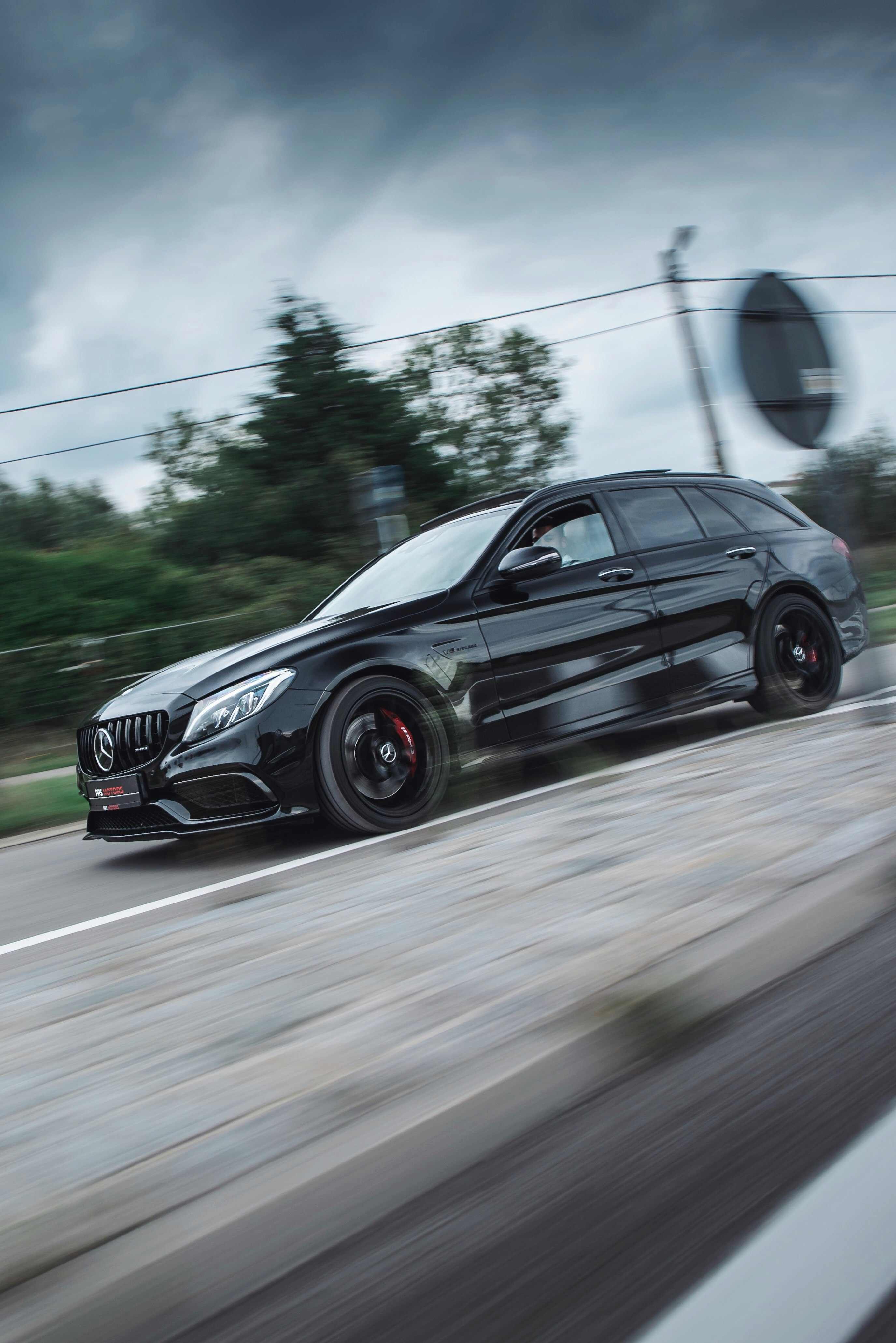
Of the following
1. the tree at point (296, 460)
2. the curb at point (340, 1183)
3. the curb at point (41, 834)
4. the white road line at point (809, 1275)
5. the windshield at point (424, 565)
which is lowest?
the white road line at point (809, 1275)

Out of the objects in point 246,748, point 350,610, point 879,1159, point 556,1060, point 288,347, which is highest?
point 288,347

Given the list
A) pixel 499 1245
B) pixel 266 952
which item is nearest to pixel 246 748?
pixel 266 952

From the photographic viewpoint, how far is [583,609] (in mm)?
6293

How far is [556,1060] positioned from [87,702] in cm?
1315

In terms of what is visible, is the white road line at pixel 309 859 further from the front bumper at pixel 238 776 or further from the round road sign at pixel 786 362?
the round road sign at pixel 786 362

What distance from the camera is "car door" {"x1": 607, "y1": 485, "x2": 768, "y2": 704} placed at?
6.67m

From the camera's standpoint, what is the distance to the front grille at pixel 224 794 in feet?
17.0

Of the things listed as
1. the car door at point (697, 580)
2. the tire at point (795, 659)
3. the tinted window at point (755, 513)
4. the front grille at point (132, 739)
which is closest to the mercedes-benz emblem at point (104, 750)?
the front grille at point (132, 739)

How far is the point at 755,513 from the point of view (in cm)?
755

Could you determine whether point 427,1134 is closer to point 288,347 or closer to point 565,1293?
point 565,1293

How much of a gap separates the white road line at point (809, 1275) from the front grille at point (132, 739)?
13.4 feet

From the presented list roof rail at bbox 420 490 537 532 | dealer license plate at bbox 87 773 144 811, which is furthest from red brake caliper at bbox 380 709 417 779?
roof rail at bbox 420 490 537 532

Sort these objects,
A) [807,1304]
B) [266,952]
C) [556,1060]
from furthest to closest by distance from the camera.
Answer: [266,952] < [556,1060] < [807,1304]

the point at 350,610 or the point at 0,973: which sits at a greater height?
the point at 350,610
